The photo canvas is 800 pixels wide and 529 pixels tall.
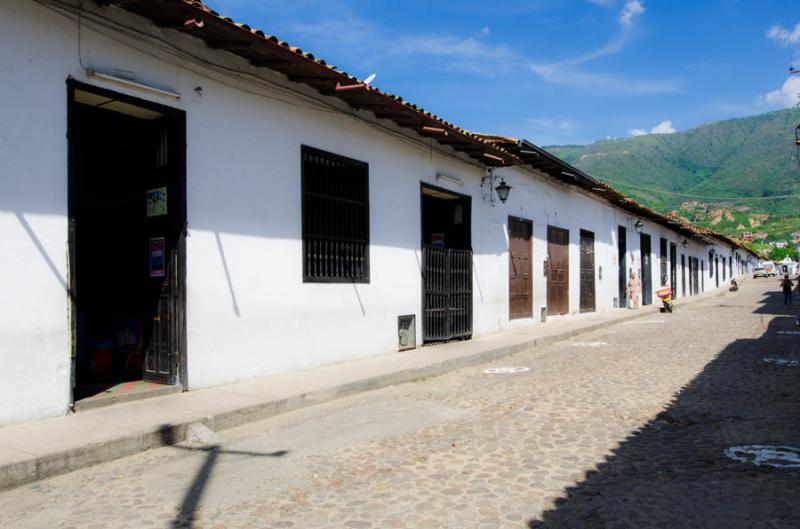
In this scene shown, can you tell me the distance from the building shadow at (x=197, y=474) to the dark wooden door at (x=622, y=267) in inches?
822

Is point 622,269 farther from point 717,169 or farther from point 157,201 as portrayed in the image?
point 717,169

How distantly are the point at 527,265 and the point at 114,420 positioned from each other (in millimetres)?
11787

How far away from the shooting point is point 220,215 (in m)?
7.14

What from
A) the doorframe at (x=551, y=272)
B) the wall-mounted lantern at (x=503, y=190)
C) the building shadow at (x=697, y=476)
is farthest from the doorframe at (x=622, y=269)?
the building shadow at (x=697, y=476)

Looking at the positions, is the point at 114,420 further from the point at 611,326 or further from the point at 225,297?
the point at 611,326

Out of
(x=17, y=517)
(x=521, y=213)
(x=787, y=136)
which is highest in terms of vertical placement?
(x=787, y=136)

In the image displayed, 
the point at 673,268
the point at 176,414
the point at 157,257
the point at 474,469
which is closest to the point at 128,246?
the point at 157,257

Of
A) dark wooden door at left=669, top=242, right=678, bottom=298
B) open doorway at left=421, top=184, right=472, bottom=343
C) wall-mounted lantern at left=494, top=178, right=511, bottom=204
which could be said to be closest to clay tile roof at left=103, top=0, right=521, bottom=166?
open doorway at left=421, top=184, right=472, bottom=343

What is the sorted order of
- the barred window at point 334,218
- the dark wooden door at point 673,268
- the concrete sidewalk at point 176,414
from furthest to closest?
the dark wooden door at point 673,268, the barred window at point 334,218, the concrete sidewalk at point 176,414

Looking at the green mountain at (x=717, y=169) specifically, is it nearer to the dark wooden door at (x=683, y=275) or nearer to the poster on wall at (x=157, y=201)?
the dark wooden door at (x=683, y=275)

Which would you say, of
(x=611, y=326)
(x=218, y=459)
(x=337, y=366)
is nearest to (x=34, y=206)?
(x=218, y=459)

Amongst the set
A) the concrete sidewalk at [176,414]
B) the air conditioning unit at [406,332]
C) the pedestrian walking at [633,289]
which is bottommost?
the concrete sidewalk at [176,414]

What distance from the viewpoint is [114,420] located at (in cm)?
539

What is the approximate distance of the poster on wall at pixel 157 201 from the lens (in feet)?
22.7
